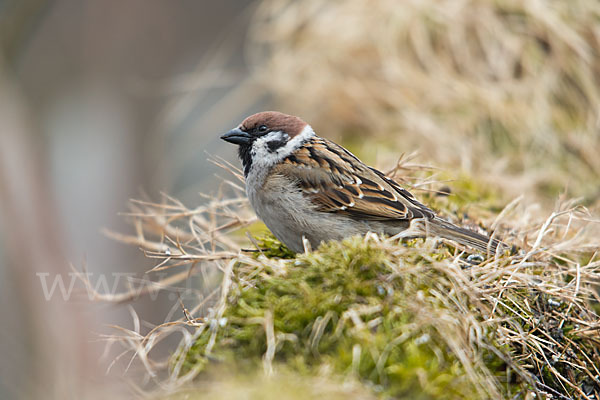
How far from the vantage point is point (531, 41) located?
17.5 feet

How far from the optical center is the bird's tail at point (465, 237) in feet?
8.60

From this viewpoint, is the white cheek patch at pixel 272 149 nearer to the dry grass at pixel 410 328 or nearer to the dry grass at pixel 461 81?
the dry grass at pixel 410 328

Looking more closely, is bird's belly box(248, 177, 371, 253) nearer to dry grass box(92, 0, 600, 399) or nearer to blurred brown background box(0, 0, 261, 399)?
dry grass box(92, 0, 600, 399)

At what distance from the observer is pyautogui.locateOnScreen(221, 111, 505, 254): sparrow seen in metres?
2.97

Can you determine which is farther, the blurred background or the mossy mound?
the blurred background

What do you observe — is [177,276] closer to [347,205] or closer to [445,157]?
[347,205]

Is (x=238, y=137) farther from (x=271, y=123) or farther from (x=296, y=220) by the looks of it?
(x=296, y=220)

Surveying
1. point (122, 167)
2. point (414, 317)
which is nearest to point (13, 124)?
point (122, 167)

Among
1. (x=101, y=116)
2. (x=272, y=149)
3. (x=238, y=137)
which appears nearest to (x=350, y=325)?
(x=272, y=149)

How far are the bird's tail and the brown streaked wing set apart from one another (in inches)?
6.0

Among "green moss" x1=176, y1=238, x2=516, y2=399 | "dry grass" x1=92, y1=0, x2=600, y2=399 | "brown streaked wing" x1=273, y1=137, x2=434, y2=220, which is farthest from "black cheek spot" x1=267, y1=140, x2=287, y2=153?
"green moss" x1=176, y1=238, x2=516, y2=399

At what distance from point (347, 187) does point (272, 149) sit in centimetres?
48

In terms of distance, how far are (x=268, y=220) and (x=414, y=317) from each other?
1.20 m

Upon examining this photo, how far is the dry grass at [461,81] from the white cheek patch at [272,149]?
1.52 meters
